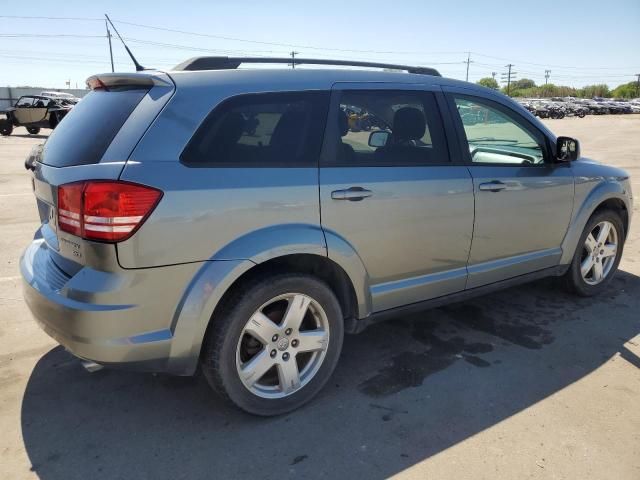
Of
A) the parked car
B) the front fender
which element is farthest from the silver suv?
the parked car

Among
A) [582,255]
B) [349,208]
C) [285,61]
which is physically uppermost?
[285,61]

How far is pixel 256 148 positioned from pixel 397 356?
1.75 meters

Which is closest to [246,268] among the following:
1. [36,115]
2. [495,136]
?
[495,136]

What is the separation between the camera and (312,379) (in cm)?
295

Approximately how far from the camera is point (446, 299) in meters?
3.49

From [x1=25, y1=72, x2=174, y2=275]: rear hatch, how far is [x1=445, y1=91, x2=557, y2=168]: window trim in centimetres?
187

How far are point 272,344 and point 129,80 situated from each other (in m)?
1.56

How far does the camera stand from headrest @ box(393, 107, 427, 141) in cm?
324

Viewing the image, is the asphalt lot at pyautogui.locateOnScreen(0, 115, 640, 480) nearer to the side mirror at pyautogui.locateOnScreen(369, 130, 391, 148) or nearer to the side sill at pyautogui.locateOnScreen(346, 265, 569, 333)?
the side sill at pyautogui.locateOnScreen(346, 265, 569, 333)

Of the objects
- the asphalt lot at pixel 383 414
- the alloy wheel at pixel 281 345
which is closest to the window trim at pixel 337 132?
the alloy wheel at pixel 281 345

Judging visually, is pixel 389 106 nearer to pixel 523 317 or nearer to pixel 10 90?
pixel 523 317

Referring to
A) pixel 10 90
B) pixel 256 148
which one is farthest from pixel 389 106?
pixel 10 90

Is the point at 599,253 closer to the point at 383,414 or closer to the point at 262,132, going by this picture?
the point at 383,414

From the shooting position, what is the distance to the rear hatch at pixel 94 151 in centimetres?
232
